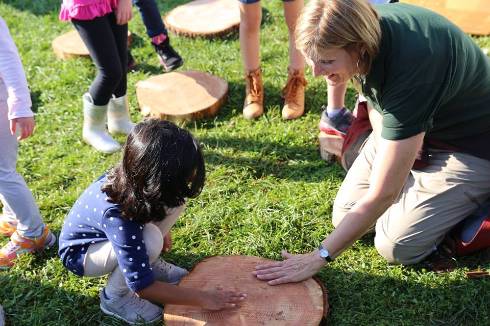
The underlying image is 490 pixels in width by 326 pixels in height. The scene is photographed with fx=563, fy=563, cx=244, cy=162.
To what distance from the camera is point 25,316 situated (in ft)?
7.68

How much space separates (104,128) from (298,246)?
1434 millimetres

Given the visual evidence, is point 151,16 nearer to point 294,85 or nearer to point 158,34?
point 158,34

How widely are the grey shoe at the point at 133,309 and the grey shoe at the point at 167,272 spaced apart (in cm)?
13

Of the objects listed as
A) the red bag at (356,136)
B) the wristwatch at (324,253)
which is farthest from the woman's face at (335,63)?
the red bag at (356,136)

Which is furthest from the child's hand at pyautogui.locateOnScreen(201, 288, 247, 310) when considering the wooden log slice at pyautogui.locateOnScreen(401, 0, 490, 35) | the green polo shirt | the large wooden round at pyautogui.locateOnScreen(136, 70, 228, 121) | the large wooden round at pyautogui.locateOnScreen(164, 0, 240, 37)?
the wooden log slice at pyautogui.locateOnScreen(401, 0, 490, 35)

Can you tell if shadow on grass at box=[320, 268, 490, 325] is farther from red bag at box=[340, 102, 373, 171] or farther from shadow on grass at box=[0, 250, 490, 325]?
red bag at box=[340, 102, 373, 171]

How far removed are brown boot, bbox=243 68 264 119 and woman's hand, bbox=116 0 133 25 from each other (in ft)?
2.82

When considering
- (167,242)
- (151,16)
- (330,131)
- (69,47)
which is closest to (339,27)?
(167,242)

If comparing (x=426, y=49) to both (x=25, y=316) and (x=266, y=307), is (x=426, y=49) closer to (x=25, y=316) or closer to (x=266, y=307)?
(x=266, y=307)

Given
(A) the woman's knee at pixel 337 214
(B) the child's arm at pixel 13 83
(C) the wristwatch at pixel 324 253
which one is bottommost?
(A) the woman's knee at pixel 337 214

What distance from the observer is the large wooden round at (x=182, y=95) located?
344 cm

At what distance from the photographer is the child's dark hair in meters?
1.80

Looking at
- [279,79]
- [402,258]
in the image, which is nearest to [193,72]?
[279,79]

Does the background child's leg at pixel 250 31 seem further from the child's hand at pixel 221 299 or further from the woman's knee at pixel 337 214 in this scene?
the child's hand at pixel 221 299
